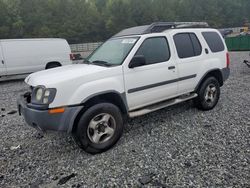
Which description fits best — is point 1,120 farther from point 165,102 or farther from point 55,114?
point 165,102

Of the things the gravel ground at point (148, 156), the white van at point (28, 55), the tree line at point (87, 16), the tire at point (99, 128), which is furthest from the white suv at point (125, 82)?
the tree line at point (87, 16)

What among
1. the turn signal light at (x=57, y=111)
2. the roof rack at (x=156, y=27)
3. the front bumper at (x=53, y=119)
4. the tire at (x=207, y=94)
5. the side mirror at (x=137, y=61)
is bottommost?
the tire at (x=207, y=94)

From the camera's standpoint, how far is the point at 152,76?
3.83 m

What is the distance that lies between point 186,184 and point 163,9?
68.5 metres

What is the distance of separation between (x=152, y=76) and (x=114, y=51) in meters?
0.86

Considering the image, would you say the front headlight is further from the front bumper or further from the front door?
the front door

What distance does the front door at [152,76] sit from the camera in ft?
12.0

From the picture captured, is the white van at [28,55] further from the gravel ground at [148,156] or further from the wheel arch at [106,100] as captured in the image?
the wheel arch at [106,100]

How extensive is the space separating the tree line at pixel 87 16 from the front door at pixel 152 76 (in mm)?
42832

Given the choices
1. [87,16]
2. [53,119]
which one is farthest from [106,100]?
[87,16]

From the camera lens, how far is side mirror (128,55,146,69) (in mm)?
3504

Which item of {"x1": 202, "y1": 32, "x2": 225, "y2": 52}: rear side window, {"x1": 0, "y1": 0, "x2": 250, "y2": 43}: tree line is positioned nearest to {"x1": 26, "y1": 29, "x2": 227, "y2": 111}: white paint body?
{"x1": 202, "y1": 32, "x2": 225, "y2": 52}: rear side window

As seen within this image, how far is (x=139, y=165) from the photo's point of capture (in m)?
3.02

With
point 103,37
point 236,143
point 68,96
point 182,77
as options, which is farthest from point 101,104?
point 103,37
